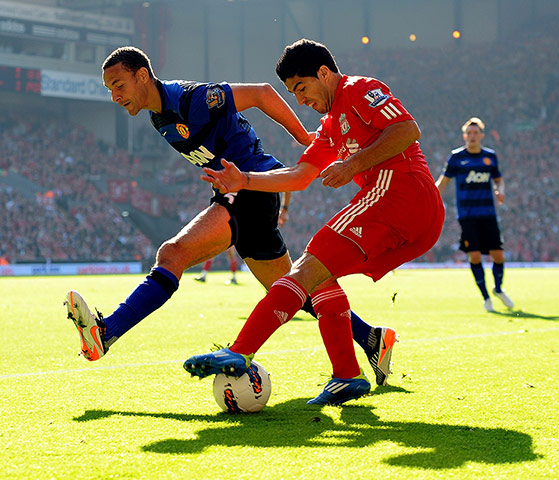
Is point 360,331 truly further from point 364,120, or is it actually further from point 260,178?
point 364,120

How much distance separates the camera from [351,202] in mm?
4012

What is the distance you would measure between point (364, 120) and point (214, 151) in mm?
1338

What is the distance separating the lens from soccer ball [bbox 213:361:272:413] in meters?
3.72

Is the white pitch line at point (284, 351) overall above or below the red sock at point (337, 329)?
below

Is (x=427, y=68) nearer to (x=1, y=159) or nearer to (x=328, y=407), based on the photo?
(x=1, y=159)

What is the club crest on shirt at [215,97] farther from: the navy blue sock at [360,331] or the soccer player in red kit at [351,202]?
the navy blue sock at [360,331]

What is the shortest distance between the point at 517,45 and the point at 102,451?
4310 centimetres

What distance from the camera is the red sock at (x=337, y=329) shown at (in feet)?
13.3

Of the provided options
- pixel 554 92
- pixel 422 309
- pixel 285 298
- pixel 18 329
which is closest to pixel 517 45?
pixel 554 92

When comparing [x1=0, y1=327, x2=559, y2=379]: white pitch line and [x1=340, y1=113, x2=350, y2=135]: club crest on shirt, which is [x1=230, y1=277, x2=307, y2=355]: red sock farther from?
[x1=0, y1=327, x2=559, y2=379]: white pitch line

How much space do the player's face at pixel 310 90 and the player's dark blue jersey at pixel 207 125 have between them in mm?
890

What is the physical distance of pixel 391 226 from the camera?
3.92 metres

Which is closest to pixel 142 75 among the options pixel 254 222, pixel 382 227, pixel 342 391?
pixel 254 222

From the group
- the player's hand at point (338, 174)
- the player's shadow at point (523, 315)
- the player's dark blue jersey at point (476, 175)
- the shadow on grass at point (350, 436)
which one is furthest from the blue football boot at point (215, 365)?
the player's dark blue jersey at point (476, 175)
